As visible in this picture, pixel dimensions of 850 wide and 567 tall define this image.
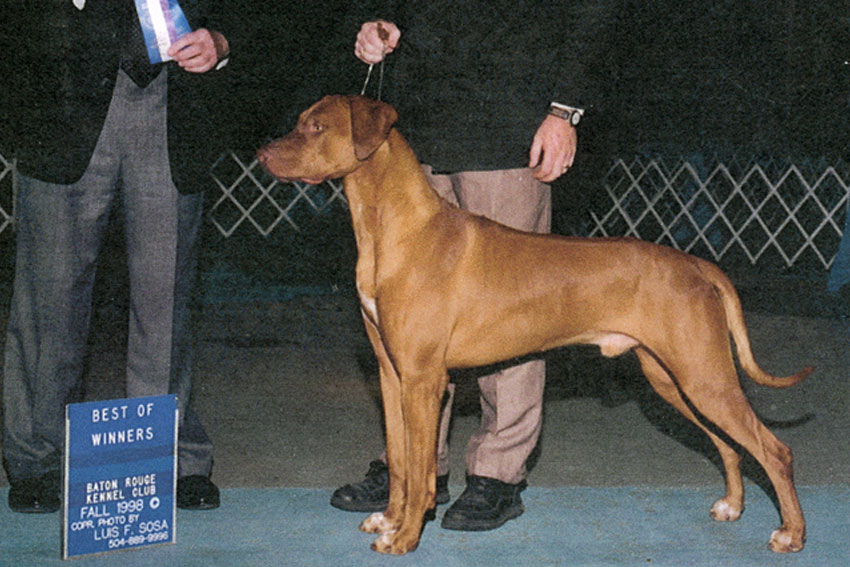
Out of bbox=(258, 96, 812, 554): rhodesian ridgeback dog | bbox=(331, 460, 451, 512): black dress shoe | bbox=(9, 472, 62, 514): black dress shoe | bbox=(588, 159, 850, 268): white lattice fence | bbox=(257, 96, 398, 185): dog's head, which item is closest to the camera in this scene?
bbox=(257, 96, 398, 185): dog's head

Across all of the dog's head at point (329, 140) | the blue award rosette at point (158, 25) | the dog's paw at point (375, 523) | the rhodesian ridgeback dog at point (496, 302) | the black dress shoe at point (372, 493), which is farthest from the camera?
the black dress shoe at point (372, 493)

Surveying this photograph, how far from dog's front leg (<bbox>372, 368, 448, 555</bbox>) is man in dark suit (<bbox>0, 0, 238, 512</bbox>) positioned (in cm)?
78

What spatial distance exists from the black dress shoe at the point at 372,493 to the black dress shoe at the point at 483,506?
0.48 feet

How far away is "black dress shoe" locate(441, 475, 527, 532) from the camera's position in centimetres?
326

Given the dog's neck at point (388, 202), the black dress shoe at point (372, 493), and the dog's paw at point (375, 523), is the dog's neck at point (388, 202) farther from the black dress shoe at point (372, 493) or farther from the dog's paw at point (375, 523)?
the black dress shoe at point (372, 493)

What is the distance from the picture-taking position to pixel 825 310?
830 centimetres

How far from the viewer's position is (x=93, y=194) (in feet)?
10.5

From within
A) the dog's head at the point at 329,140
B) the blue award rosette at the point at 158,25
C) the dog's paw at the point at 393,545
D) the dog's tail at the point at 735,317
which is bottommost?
the dog's paw at the point at 393,545

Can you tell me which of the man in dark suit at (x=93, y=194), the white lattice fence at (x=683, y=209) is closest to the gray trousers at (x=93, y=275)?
the man in dark suit at (x=93, y=194)

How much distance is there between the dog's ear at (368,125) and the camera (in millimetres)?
2812

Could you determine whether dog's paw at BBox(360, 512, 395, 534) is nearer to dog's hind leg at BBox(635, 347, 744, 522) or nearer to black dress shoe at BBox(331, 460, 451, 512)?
black dress shoe at BBox(331, 460, 451, 512)

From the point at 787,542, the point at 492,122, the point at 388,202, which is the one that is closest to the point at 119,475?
the point at 388,202

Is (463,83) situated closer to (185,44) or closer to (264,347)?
(185,44)

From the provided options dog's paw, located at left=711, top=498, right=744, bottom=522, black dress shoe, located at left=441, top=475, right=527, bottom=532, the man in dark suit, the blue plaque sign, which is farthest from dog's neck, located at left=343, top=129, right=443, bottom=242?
dog's paw, located at left=711, top=498, right=744, bottom=522
